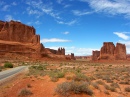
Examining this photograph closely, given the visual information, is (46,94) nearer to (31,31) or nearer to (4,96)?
(4,96)

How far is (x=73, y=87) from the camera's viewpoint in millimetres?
10547

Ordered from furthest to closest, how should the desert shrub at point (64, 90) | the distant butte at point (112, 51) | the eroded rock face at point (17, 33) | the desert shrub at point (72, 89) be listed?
the distant butte at point (112, 51), the eroded rock face at point (17, 33), the desert shrub at point (72, 89), the desert shrub at point (64, 90)

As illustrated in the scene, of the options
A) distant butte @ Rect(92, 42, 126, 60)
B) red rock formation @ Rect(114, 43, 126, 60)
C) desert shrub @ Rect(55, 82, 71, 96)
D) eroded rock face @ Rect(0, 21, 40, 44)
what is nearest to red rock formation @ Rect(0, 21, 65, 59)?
eroded rock face @ Rect(0, 21, 40, 44)

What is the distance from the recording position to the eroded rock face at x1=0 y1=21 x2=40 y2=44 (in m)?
99.9

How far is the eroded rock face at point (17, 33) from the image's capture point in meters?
99.9

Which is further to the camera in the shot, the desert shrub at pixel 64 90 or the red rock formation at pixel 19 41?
the red rock formation at pixel 19 41

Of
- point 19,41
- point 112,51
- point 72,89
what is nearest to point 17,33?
point 19,41

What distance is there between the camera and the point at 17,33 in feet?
337

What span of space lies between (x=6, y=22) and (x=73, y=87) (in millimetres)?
102496

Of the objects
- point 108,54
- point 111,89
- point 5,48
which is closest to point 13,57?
point 5,48

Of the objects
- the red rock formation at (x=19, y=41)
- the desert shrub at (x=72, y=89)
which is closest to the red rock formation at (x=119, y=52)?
the red rock formation at (x=19, y=41)

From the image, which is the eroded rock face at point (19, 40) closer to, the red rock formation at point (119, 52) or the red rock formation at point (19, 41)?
the red rock formation at point (19, 41)

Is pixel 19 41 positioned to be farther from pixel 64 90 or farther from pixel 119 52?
pixel 64 90

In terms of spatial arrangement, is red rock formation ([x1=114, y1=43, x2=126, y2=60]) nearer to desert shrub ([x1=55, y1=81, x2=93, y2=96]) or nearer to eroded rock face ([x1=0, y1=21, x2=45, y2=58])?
eroded rock face ([x1=0, y1=21, x2=45, y2=58])
